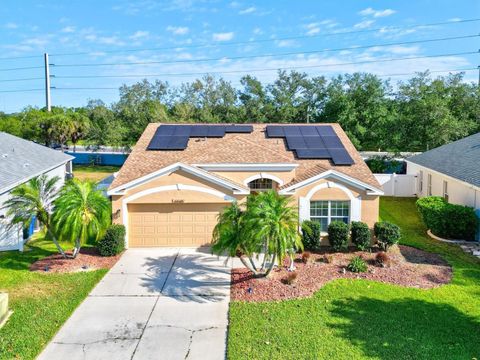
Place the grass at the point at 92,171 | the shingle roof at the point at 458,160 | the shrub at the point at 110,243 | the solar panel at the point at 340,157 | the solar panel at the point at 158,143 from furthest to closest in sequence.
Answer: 1. the grass at the point at 92,171
2. the solar panel at the point at 158,143
3. the shingle roof at the point at 458,160
4. the solar panel at the point at 340,157
5. the shrub at the point at 110,243

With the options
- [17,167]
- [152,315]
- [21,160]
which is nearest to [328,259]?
[152,315]

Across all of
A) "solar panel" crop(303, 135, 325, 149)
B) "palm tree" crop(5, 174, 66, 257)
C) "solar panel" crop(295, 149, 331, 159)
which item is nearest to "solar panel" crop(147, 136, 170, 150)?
"palm tree" crop(5, 174, 66, 257)

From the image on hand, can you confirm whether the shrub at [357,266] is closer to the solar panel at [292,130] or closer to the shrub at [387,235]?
the shrub at [387,235]

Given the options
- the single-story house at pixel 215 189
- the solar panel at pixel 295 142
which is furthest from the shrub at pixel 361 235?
the solar panel at pixel 295 142

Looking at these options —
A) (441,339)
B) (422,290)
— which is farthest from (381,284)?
(441,339)

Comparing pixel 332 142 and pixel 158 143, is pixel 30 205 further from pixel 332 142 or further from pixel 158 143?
pixel 332 142

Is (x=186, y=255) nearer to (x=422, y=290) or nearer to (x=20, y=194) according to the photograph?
(x=20, y=194)
